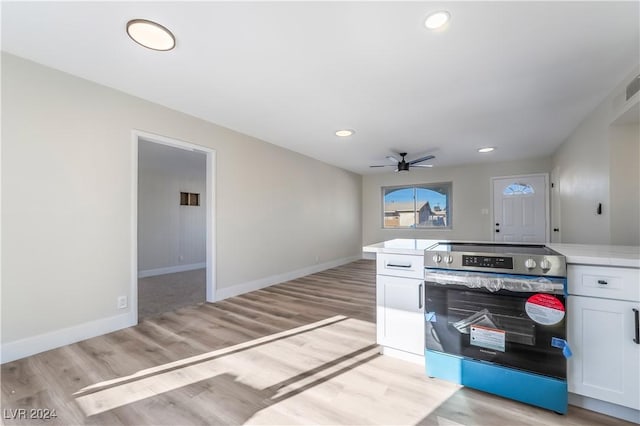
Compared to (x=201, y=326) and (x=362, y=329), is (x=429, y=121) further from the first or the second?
(x=201, y=326)

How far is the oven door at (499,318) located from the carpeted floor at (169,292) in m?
3.18

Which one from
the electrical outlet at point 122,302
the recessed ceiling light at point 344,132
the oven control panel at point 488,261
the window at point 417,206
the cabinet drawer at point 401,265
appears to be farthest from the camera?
the window at point 417,206

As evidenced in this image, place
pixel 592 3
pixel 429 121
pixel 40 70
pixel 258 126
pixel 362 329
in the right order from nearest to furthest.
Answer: pixel 592 3 → pixel 40 70 → pixel 362 329 → pixel 429 121 → pixel 258 126

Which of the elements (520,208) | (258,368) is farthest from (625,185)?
(258,368)

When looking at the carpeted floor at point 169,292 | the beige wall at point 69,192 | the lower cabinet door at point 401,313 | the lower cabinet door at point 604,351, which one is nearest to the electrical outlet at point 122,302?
the beige wall at point 69,192

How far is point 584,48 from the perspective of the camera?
6.59ft

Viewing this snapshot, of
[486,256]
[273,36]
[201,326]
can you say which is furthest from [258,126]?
[486,256]

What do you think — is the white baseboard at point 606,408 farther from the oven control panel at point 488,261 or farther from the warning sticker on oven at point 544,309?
the oven control panel at point 488,261

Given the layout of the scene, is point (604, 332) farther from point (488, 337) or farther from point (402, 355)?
point (402, 355)

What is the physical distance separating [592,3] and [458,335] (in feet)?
7.26

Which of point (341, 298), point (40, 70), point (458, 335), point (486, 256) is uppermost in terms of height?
Answer: point (40, 70)

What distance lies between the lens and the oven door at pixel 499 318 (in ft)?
5.18

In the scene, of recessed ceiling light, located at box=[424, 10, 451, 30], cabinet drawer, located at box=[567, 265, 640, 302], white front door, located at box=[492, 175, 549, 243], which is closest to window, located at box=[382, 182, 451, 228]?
white front door, located at box=[492, 175, 549, 243]

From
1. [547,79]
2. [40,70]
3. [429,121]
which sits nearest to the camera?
[40,70]
